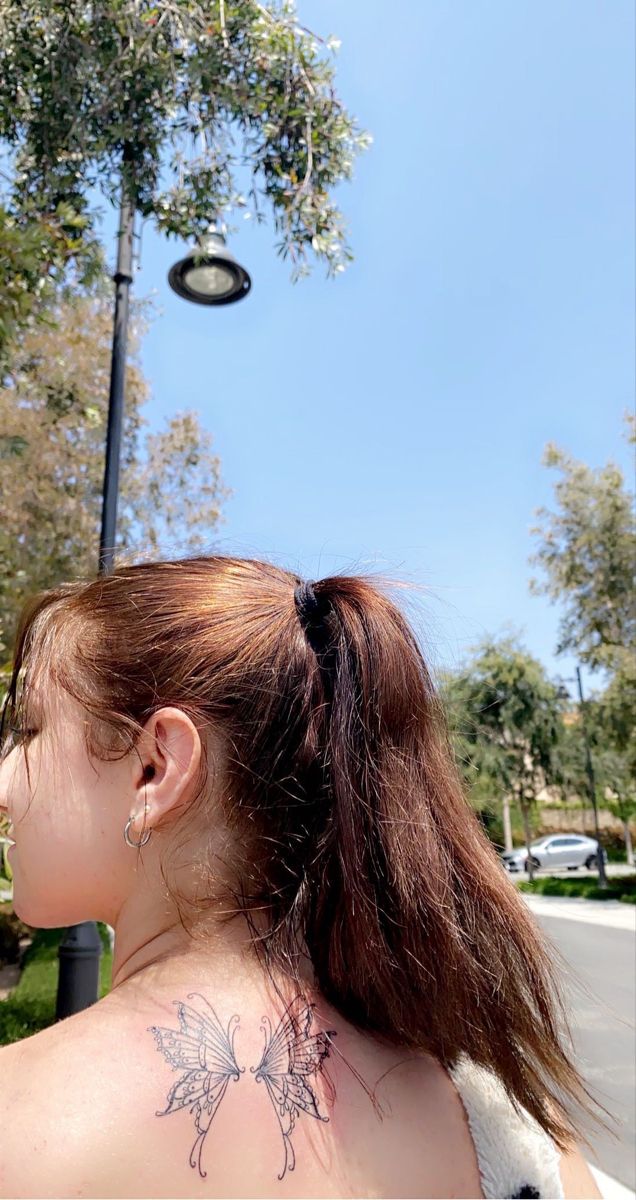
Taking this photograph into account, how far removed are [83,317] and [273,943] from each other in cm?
1134

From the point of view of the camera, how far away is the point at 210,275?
5.24 meters

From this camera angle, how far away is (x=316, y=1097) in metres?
0.90

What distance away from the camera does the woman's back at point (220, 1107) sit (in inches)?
29.8

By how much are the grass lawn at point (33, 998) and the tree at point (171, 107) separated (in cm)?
488

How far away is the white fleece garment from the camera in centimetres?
96

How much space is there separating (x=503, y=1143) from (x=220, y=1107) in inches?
15.7

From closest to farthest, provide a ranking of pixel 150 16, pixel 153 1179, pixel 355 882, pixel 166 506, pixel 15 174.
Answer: pixel 153 1179
pixel 355 882
pixel 150 16
pixel 15 174
pixel 166 506

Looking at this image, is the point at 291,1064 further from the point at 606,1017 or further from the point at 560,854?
the point at 560,854

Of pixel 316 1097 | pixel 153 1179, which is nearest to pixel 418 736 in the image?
pixel 316 1097

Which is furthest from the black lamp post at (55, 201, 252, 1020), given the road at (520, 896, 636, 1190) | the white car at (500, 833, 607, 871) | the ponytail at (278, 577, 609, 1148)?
the white car at (500, 833, 607, 871)

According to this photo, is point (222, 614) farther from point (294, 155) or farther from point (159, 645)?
point (294, 155)

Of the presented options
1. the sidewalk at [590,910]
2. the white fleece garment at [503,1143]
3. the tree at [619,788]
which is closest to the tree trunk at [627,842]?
the tree at [619,788]

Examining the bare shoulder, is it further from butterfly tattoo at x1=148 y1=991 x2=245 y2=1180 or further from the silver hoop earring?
the silver hoop earring

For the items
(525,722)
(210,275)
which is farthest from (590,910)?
(210,275)
